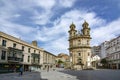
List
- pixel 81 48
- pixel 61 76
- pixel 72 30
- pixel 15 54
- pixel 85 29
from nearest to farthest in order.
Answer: pixel 61 76
pixel 15 54
pixel 81 48
pixel 85 29
pixel 72 30

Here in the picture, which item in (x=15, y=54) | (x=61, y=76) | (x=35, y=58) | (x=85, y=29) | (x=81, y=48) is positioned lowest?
(x=61, y=76)

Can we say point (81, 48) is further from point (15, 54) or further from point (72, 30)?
point (15, 54)

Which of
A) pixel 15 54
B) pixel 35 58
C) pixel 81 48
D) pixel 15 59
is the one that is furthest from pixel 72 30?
pixel 15 59

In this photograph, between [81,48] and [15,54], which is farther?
[81,48]

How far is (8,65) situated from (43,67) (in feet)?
93.9

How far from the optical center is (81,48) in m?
90.6

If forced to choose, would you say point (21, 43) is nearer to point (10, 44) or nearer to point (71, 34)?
point (10, 44)

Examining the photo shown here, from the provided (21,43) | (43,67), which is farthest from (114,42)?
(21,43)

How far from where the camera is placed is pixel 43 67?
2670 inches

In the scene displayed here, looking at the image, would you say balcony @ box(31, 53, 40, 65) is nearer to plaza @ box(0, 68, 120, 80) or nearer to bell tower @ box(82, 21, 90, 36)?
plaza @ box(0, 68, 120, 80)

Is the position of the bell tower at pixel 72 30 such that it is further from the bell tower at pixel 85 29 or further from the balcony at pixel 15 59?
the balcony at pixel 15 59

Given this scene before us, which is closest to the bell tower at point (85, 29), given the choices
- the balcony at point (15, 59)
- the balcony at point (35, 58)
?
the balcony at point (35, 58)

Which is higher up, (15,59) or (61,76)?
(15,59)

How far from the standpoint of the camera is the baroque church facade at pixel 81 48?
3487 inches
